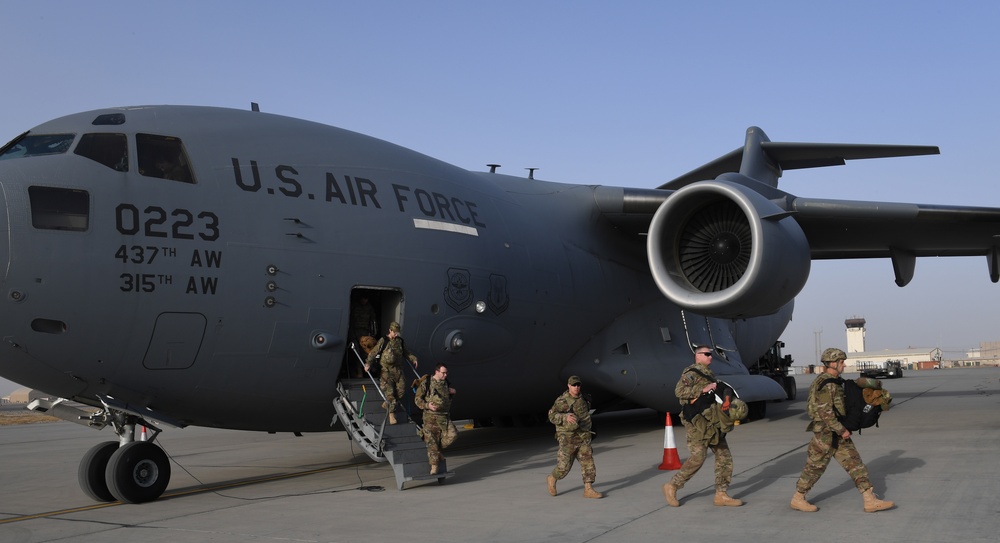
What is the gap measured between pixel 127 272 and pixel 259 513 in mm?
2517

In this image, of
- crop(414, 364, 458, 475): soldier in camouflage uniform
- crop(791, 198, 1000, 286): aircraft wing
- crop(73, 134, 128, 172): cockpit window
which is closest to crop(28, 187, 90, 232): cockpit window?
Answer: crop(73, 134, 128, 172): cockpit window

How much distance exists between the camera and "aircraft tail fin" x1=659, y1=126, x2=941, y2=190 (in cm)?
1554

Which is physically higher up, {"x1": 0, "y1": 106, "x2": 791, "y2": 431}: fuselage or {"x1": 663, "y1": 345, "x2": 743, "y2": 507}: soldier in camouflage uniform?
{"x1": 0, "y1": 106, "x2": 791, "y2": 431}: fuselage

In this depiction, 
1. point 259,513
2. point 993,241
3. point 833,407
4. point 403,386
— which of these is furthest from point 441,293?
point 993,241

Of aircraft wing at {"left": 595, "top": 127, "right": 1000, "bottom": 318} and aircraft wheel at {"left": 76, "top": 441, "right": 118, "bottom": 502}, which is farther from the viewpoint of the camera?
aircraft wing at {"left": 595, "top": 127, "right": 1000, "bottom": 318}

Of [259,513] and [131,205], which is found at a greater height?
[131,205]

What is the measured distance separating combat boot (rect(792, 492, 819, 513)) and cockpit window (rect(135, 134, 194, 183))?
6.33 meters

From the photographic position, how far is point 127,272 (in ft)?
25.8

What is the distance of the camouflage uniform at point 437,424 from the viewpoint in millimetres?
9039

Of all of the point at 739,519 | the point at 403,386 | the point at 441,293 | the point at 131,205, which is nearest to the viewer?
the point at 739,519

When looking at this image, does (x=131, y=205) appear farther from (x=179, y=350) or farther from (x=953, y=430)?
(x=953, y=430)

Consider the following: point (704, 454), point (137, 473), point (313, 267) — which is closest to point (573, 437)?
point (704, 454)

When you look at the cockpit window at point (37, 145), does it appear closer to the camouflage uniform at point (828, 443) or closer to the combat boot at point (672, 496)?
the combat boot at point (672, 496)

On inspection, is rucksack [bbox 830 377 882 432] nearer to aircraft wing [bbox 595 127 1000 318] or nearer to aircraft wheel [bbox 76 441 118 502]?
Answer: aircraft wing [bbox 595 127 1000 318]
